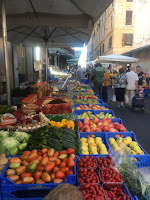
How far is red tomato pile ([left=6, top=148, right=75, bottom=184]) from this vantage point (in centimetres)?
201

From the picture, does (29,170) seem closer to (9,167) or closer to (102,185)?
(9,167)

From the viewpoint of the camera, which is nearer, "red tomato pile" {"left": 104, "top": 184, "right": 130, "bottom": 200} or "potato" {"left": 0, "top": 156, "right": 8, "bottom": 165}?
"red tomato pile" {"left": 104, "top": 184, "right": 130, "bottom": 200}

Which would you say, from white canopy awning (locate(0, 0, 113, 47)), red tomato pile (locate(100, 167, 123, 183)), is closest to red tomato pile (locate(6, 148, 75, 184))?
red tomato pile (locate(100, 167, 123, 183))

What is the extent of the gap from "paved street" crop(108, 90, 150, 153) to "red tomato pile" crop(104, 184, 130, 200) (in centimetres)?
236

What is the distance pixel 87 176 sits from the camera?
2125 mm

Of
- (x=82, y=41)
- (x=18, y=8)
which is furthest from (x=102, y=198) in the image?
(x=82, y=41)

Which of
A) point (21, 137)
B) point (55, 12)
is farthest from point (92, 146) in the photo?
point (55, 12)

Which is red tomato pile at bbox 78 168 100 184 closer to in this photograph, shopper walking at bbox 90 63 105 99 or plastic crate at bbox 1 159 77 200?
plastic crate at bbox 1 159 77 200

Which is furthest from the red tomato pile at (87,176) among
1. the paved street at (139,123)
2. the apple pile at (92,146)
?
the paved street at (139,123)

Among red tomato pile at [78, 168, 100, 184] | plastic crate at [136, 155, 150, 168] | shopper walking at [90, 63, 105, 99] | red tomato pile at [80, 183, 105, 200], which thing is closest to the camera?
red tomato pile at [80, 183, 105, 200]

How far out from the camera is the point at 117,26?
26.9 m

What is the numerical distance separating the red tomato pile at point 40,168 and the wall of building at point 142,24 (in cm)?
1604

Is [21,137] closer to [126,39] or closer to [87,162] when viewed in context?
[87,162]

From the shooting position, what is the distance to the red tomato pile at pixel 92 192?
180 cm
